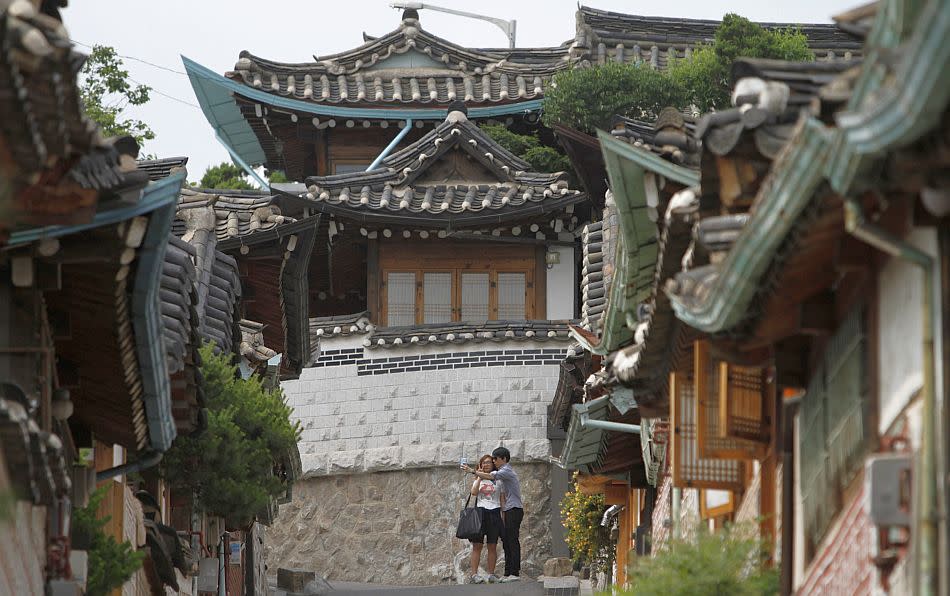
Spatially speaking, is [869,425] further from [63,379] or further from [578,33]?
[578,33]

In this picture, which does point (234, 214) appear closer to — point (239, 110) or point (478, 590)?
point (478, 590)

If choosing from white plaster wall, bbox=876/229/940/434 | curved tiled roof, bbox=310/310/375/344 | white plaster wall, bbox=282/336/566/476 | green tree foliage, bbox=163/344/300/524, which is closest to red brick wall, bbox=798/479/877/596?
white plaster wall, bbox=876/229/940/434

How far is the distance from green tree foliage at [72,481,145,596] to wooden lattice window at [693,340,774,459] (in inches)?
169

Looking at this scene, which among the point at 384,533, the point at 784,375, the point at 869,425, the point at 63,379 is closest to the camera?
the point at 869,425

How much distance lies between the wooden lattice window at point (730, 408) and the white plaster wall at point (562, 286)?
2431cm

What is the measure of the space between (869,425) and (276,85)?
32.5 metres

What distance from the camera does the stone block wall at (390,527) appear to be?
3216 centimetres

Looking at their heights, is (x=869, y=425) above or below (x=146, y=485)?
above

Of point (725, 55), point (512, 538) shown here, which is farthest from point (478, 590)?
point (725, 55)

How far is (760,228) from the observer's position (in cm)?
737

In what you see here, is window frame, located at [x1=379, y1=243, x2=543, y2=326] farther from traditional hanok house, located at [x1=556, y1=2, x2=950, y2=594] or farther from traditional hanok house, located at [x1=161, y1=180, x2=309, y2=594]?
traditional hanok house, located at [x1=556, y1=2, x2=950, y2=594]

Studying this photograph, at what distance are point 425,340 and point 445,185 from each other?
3103 millimetres

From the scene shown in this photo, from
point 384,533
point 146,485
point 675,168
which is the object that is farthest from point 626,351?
point 384,533

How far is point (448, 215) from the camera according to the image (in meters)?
34.1
